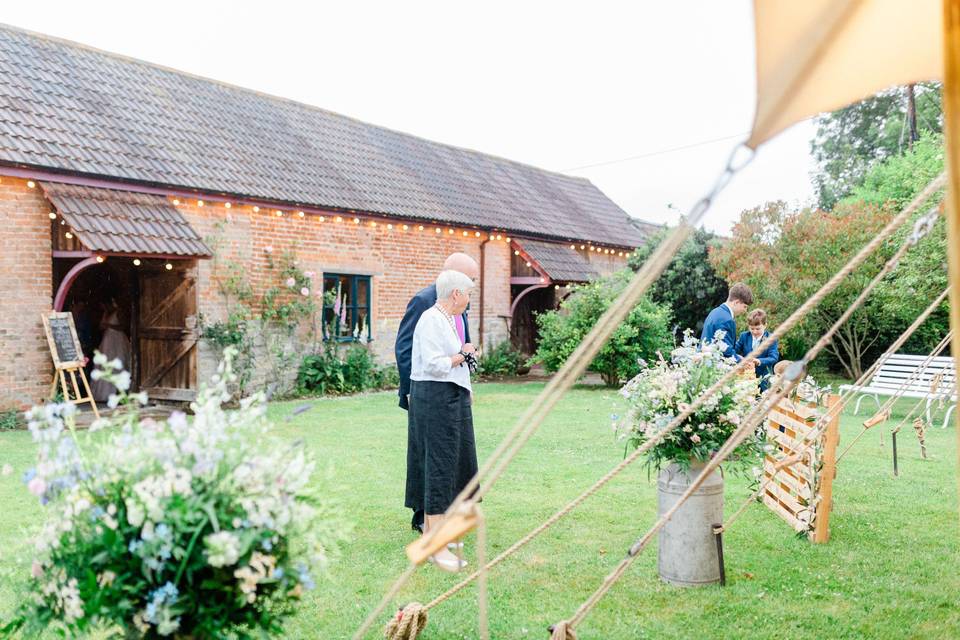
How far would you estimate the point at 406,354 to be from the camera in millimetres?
5527

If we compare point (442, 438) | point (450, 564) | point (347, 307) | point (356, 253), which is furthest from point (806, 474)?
point (356, 253)

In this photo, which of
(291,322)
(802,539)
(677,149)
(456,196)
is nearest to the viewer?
(802,539)

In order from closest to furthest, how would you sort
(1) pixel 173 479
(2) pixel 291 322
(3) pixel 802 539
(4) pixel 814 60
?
(1) pixel 173 479
(4) pixel 814 60
(3) pixel 802 539
(2) pixel 291 322

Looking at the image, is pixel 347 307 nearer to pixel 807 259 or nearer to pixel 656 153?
pixel 807 259

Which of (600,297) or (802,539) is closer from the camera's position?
(802,539)

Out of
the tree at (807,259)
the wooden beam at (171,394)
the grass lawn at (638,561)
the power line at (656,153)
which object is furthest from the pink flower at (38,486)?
the power line at (656,153)

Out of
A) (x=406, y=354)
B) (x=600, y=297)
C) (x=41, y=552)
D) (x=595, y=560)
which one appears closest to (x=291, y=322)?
(x=600, y=297)

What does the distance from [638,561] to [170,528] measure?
3610 millimetres

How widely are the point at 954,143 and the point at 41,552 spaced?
2607 millimetres

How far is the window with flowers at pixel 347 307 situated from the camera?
14852 mm

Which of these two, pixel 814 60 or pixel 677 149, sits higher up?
pixel 677 149

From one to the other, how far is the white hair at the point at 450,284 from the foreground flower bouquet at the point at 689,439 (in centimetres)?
115

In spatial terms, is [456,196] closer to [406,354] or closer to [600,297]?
[600,297]

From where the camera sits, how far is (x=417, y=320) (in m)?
5.43
